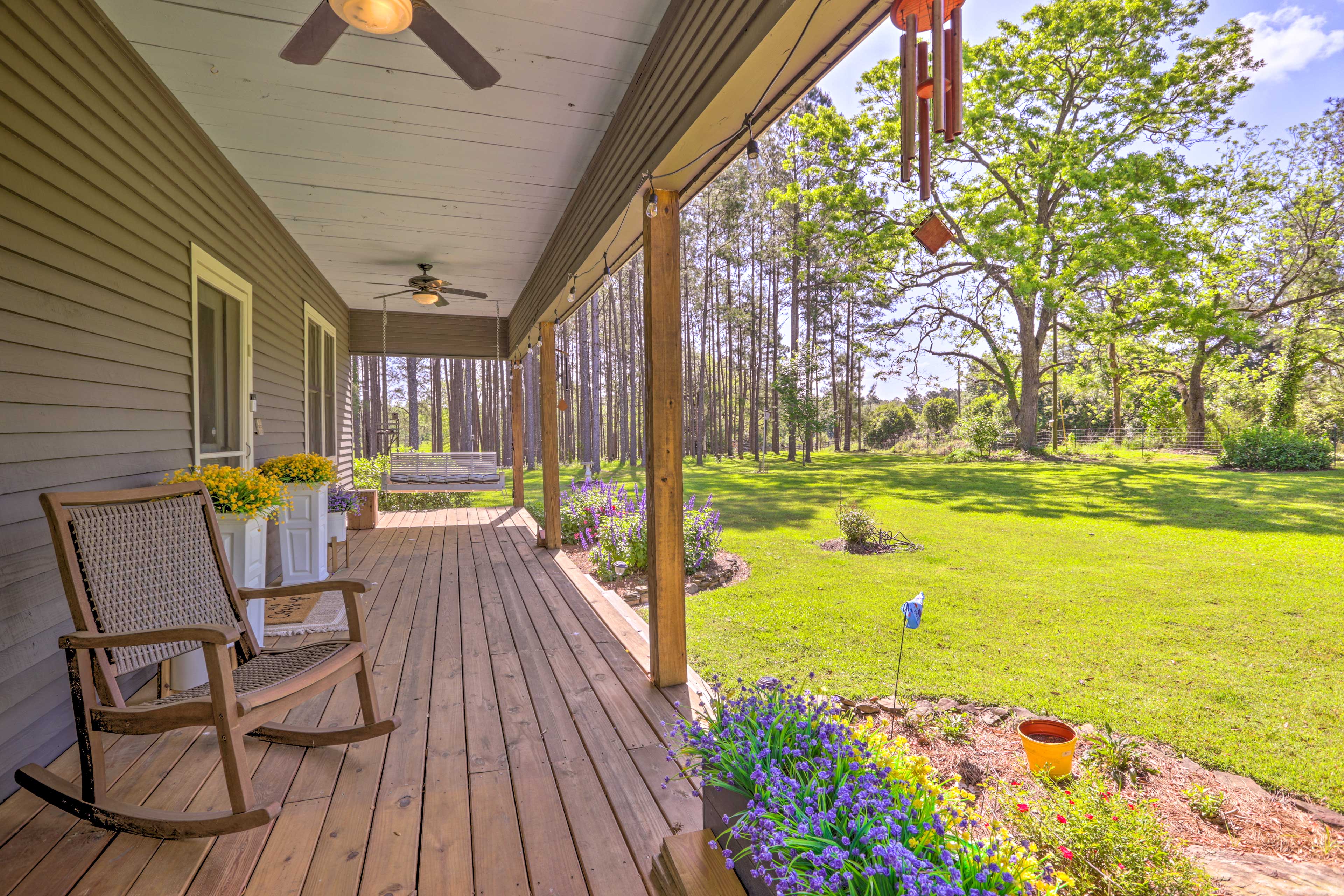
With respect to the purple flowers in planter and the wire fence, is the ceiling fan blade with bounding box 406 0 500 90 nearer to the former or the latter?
the purple flowers in planter

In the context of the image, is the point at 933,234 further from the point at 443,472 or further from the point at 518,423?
the point at 518,423

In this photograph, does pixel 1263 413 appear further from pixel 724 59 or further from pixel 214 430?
pixel 214 430

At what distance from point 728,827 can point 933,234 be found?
1150 millimetres

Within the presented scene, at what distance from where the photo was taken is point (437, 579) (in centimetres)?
428

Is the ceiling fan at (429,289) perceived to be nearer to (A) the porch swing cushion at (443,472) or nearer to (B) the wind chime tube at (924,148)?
(A) the porch swing cushion at (443,472)

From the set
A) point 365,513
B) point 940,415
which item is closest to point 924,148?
point 365,513

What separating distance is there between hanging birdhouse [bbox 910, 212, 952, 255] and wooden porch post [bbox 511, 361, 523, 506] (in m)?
6.26

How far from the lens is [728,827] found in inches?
43.4

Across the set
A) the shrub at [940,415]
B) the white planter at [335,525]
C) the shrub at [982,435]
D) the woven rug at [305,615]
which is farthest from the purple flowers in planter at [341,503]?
the shrub at [940,415]

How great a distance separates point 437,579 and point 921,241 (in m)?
4.10

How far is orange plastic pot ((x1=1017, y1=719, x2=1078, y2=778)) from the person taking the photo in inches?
80.5

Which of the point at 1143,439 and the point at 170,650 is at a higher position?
the point at 1143,439

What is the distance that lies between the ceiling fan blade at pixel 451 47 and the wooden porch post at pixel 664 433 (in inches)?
28.3

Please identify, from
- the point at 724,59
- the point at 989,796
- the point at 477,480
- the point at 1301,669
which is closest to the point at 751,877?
the point at 989,796
